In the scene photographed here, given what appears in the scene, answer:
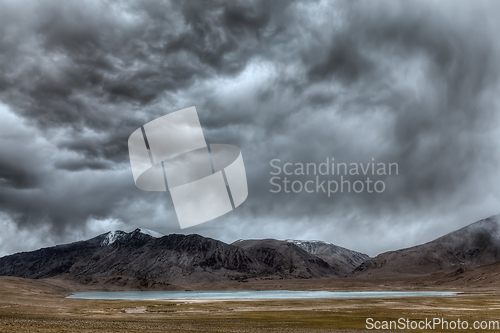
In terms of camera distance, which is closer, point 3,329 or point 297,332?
point 3,329

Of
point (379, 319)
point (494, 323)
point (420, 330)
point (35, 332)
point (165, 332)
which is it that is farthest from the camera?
point (379, 319)

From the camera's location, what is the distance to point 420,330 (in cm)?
4369

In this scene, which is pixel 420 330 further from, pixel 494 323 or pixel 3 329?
pixel 3 329

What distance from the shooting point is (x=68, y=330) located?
4019 centimetres

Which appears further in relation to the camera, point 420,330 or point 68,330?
point 420,330

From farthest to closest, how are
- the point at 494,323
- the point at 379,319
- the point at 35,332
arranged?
the point at 379,319, the point at 494,323, the point at 35,332

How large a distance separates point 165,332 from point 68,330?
993 centimetres

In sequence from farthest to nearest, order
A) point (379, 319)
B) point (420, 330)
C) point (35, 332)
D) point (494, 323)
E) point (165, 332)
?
point (379, 319), point (494, 323), point (420, 330), point (165, 332), point (35, 332)

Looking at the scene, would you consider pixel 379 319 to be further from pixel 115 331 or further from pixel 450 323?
pixel 115 331

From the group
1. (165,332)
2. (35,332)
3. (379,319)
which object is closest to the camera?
(35,332)

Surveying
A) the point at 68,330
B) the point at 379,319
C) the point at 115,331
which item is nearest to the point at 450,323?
the point at 379,319

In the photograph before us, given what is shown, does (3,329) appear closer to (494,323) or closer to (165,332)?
(165,332)

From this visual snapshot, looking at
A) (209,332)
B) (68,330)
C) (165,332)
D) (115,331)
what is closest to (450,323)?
(209,332)

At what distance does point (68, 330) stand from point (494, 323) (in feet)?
162
